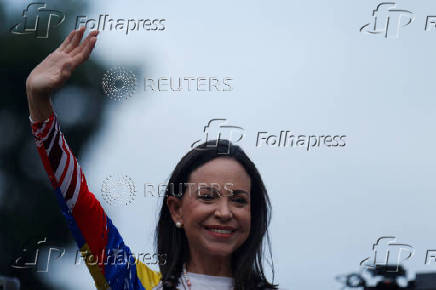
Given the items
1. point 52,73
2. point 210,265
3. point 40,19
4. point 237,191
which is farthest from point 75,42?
point 210,265

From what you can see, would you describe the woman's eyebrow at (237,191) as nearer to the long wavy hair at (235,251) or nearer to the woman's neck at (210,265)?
the long wavy hair at (235,251)

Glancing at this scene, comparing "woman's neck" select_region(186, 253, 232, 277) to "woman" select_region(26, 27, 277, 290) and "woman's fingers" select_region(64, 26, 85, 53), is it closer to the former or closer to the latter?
"woman" select_region(26, 27, 277, 290)

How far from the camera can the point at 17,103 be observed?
14.4ft

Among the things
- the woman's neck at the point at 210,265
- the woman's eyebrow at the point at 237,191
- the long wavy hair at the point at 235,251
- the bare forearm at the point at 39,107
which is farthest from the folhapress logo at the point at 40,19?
the woman's neck at the point at 210,265

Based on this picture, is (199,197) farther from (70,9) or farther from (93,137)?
(70,9)

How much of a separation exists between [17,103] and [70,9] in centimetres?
→ 60

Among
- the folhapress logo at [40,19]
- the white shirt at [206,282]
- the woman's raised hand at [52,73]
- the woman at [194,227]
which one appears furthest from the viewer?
the folhapress logo at [40,19]

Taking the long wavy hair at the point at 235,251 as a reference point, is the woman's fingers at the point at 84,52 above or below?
above

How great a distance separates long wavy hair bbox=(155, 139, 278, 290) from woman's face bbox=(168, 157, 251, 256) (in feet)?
0.13

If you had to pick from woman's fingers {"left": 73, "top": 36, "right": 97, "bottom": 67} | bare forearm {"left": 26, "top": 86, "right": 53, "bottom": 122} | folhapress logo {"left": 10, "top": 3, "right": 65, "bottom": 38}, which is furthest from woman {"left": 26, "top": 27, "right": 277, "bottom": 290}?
folhapress logo {"left": 10, "top": 3, "right": 65, "bottom": 38}

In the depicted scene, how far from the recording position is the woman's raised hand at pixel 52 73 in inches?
129

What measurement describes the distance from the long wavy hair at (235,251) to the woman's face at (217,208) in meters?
0.04

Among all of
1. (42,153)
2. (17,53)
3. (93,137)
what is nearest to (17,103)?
(17,53)

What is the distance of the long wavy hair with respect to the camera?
367 cm
